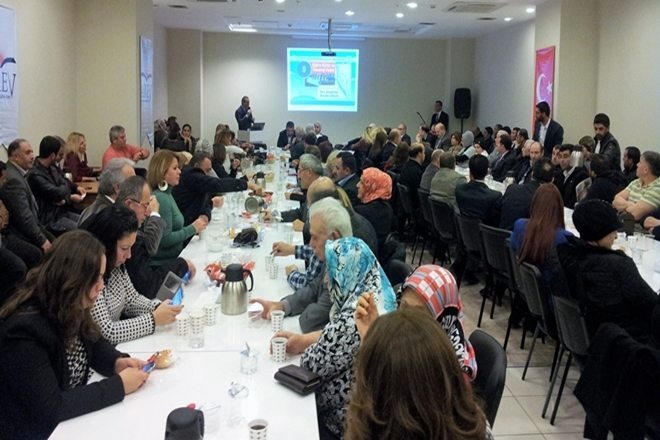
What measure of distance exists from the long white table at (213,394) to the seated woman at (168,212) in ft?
4.08

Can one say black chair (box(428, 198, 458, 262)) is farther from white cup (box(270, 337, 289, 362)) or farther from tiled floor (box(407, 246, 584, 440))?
white cup (box(270, 337, 289, 362))

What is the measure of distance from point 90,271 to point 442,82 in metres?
15.6

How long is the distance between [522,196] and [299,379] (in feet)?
11.6

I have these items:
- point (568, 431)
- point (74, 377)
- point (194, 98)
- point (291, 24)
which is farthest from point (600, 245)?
point (194, 98)

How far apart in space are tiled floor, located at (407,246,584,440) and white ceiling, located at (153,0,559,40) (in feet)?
24.5

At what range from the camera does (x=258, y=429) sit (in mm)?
1758

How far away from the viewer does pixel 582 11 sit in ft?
32.6

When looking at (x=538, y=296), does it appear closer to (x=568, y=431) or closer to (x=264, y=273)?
(x=568, y=431)

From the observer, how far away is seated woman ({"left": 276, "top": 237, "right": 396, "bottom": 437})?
82.7 inches

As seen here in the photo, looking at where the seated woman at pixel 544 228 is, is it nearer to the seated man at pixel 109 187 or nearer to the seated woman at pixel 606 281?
the seated woman at pixel 606 281

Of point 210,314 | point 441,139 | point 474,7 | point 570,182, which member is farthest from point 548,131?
point 210,314

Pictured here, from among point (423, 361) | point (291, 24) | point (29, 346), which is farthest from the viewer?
point (291, 24)

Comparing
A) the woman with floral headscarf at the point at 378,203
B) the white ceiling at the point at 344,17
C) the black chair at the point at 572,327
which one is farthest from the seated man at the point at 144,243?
the white ceiling at the point at 344,17

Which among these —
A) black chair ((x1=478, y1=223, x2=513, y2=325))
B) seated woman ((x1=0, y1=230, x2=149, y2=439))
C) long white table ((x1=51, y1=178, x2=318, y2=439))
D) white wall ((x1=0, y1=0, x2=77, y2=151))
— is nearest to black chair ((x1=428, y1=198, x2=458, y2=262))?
black chair ((x1=478, y1=223, x2=513, y2=325))
